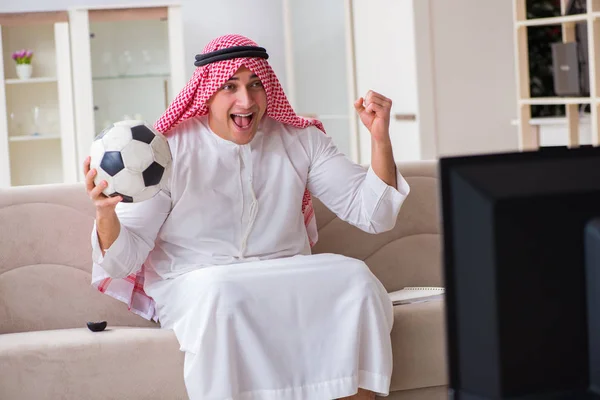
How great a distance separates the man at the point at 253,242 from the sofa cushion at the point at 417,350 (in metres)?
0.13

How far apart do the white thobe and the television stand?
1.58 meters

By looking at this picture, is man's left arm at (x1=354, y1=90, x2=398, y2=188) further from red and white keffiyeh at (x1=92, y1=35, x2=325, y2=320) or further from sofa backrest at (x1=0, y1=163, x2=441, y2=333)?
sofa backrest at (x1=0, y1=163, x2=441, y2=333)

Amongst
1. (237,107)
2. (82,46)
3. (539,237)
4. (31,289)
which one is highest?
(82,46)

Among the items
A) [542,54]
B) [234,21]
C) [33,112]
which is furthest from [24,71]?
[542,54]

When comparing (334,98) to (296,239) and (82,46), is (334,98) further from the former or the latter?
(296,239)

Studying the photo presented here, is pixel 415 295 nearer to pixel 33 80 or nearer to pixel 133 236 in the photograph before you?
pixel 133 236

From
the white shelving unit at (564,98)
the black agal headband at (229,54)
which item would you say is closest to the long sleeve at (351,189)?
the black agal headband at (229,54)

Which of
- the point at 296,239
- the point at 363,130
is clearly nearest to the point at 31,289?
the point at 296,239

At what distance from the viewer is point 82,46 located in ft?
21.5

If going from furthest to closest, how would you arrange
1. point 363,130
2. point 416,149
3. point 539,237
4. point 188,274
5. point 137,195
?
point 363,130
point 416,149
point 188,274
point 137,195
point 539,237

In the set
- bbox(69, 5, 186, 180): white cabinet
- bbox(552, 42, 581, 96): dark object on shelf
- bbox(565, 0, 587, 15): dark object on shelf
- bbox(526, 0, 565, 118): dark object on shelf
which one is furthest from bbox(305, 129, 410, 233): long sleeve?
bbox(69, 5, 186, 180): white cabinet

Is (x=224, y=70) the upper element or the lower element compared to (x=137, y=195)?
upper

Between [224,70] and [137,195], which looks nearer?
[137,195]

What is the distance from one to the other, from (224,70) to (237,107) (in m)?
0.11
